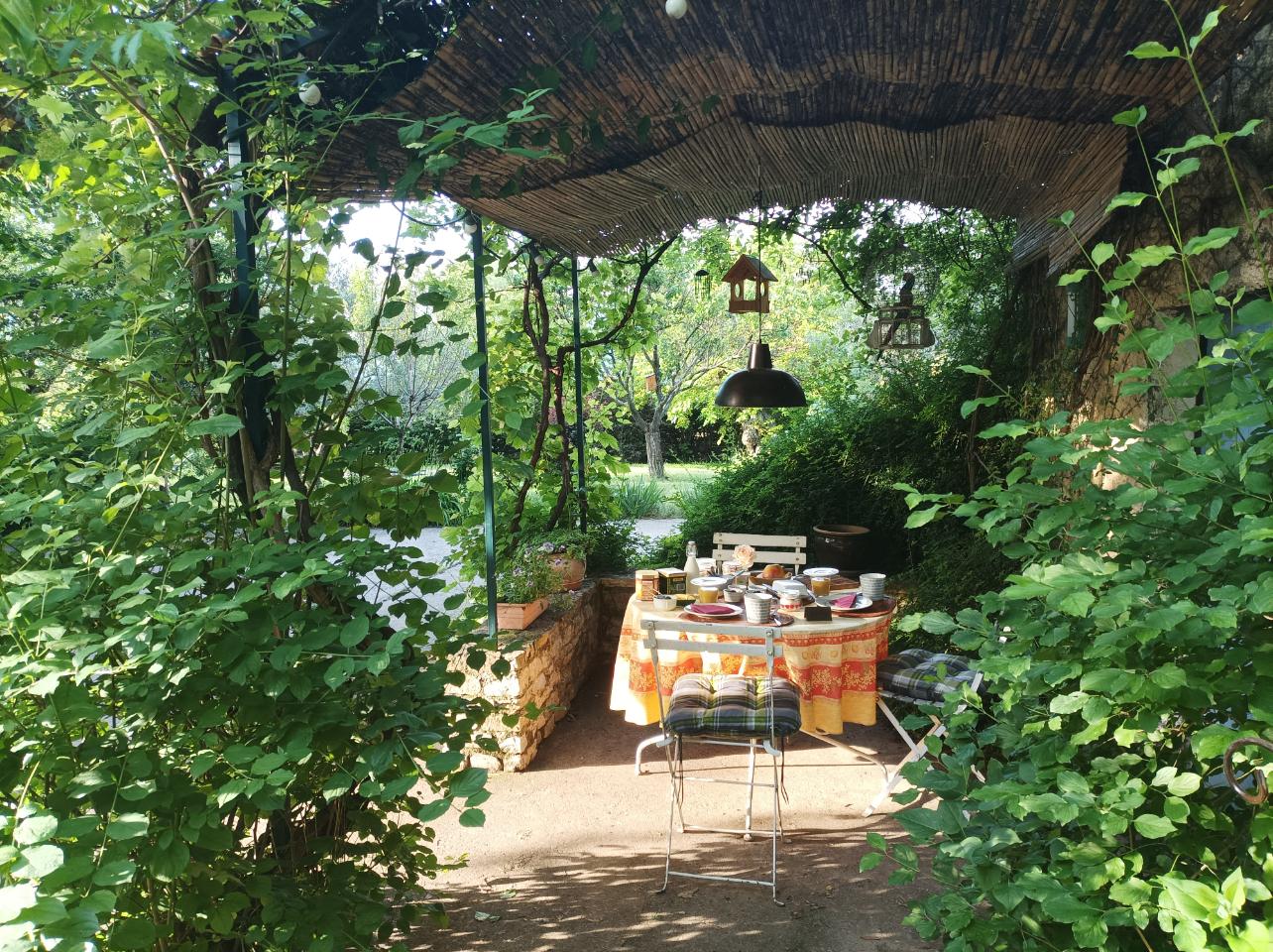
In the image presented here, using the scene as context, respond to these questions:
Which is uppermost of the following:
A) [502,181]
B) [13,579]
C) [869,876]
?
[502,181]

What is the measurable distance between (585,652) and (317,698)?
3.68 meters

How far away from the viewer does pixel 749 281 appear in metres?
4.48

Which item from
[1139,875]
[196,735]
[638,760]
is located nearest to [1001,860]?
[1139,875]

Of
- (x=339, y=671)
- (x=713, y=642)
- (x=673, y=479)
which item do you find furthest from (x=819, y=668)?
(x=673, y=479)

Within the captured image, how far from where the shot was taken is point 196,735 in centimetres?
116

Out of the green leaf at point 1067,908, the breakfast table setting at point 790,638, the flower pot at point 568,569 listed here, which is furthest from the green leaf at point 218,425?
the flower pot at point 568,569

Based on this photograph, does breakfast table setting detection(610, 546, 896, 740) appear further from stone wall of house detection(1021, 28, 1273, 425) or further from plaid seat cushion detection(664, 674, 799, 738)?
stone wall of house detection(1021, 28, 1273, 425)

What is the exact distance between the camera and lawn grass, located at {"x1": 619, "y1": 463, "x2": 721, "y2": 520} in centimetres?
793

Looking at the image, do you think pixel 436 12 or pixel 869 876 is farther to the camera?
pixel 869 876

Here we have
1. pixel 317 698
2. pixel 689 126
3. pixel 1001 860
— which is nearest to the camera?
pixel 1001 860

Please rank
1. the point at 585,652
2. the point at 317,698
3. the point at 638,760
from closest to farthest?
1. the point at 317,698
2. the point at 638,760
3. the point at 585,652

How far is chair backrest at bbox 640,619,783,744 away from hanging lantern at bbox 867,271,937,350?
2.46 metres

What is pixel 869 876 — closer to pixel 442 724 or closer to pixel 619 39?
pixel 442 724

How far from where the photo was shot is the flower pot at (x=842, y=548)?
206 inches
